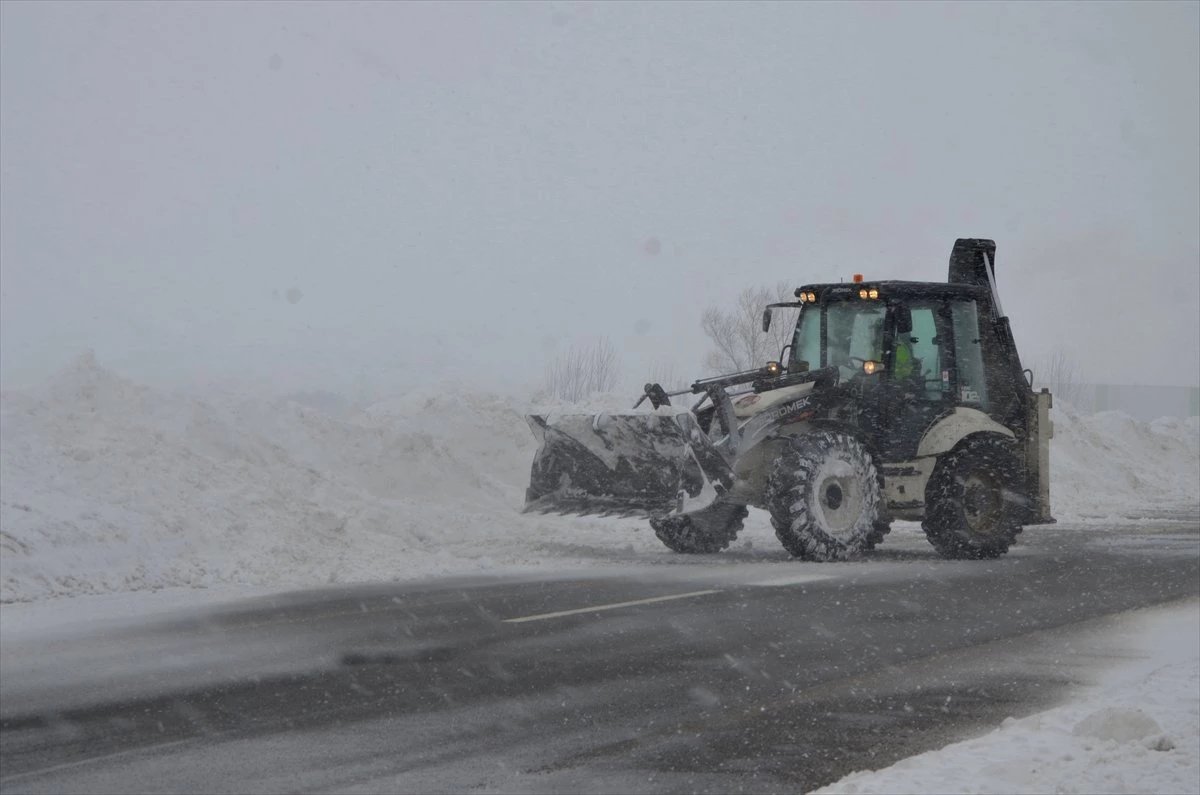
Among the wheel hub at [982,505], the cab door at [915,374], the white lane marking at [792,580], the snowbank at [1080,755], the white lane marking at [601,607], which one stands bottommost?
the white lane marking at [792,580]

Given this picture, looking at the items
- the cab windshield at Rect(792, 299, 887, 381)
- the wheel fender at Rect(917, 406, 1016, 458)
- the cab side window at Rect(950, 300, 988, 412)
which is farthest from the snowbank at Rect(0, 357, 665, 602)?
the cab side window at Rect(950, 300, 988, 412)

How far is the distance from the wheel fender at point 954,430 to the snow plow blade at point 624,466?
2.21 meters

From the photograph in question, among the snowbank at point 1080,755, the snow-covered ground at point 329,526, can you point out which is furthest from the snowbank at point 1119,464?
the snowbank at point 1080,755

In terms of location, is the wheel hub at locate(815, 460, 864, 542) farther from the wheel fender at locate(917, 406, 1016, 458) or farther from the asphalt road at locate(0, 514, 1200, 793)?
the asphalt road at locate(0, 514, 1200, 793)

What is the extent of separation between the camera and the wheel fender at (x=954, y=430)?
1348 centimetres

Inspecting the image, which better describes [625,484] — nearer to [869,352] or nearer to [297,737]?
[869,352]

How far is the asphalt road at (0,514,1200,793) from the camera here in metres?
5.54

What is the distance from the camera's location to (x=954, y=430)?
13.5 m

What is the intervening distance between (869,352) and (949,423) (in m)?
1.09

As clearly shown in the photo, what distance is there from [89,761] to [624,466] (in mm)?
8353

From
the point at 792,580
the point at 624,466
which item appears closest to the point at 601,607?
the point at 792,580

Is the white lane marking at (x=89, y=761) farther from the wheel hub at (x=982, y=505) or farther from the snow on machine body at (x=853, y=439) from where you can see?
the wheel hub at (x=982, y=505)

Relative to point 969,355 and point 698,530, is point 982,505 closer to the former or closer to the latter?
point 969,355

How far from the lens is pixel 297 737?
6.02 meters
